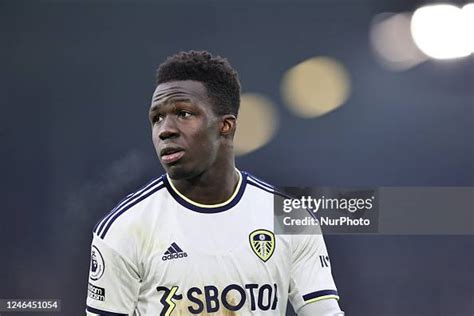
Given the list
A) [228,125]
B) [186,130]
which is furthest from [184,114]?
[228,125]

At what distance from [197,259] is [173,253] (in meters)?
0.08

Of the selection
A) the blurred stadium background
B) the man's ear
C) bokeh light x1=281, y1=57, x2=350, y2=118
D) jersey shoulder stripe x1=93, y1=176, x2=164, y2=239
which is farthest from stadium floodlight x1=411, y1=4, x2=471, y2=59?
jersey shoulder stripe x1=93, y1=176, x2=164, y2=239

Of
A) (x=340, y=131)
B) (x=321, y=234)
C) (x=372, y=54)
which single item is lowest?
(x=321, y=234)

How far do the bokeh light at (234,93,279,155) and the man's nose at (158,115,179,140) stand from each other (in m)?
0.24

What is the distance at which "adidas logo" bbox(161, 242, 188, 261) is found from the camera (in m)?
1.84

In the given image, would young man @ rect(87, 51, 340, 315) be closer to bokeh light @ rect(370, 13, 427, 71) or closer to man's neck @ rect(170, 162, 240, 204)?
man's neck @ rect(170, 162, 240, 204)

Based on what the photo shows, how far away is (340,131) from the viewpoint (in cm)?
199

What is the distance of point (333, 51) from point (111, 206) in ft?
3.02

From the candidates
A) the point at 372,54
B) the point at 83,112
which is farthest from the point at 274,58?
the point at 83,112

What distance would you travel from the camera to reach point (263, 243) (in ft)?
6.28

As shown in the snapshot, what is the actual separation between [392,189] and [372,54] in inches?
18.2

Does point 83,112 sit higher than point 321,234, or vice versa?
point 83,112

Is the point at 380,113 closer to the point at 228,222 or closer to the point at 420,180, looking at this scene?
the point at 420,180

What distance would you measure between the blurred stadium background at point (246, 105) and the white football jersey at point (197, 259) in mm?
123
